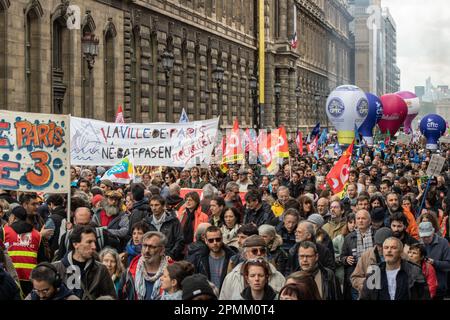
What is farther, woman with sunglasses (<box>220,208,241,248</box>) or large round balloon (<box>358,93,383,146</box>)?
large round balloon (<box>358,93,383,146</box>)

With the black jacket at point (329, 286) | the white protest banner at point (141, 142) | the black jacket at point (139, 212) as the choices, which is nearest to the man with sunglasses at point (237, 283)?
the black jacket at point (329, 286)

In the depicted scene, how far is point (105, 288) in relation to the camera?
26.1ft

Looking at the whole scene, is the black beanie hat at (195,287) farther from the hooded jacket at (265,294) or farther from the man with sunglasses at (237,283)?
the man with sunglasses at (237,283)

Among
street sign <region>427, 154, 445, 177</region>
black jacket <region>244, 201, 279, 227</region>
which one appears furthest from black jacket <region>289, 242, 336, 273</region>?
street sign <region>427, 154, 445, 177</region>

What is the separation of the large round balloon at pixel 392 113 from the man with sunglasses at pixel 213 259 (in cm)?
5669

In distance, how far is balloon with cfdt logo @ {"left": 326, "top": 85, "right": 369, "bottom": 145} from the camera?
53.1 m

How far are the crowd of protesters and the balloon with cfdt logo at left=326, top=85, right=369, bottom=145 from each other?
3763cm

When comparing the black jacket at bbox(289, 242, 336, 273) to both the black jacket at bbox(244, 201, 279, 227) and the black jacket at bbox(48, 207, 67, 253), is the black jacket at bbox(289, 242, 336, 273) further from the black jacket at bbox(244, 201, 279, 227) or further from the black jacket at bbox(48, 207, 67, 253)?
the black jacket at bbox(244, 201, 279, 227)

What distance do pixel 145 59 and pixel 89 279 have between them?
92.9ft

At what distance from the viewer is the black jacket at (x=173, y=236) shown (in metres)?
11.0

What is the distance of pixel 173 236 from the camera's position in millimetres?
11211

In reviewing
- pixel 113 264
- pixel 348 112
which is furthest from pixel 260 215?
pixel 348 112

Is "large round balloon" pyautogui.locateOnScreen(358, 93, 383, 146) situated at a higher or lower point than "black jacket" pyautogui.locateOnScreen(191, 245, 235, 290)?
higher
